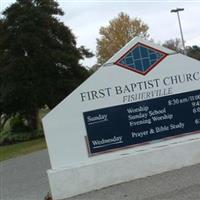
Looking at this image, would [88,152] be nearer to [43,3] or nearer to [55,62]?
[55,62]

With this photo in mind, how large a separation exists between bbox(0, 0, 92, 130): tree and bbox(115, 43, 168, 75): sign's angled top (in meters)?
19.9

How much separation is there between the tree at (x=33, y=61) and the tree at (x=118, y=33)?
1117 inches

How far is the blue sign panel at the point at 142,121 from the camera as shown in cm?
923

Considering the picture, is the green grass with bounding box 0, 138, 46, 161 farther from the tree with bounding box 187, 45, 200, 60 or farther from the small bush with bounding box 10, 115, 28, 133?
the tree with bounding box 187, 45, 200, 60

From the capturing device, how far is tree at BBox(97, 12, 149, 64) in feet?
197

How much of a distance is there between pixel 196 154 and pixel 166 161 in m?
0.62

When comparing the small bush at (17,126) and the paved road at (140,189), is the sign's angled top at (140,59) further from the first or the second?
the small bush at (17,126)

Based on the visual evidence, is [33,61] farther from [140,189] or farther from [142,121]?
[140,189]

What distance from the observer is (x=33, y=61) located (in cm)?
2994

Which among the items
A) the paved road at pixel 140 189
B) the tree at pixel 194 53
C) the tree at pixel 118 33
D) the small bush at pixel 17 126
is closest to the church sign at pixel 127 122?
the paved road at pixel 140 189

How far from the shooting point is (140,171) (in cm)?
916

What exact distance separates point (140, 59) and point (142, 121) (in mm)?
1151

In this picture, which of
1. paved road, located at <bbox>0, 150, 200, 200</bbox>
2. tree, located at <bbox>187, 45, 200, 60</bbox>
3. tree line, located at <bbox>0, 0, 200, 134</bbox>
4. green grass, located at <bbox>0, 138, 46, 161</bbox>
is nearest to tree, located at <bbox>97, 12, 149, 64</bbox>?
tree, located at <bbox>187, 45, 200, 60</bbox>

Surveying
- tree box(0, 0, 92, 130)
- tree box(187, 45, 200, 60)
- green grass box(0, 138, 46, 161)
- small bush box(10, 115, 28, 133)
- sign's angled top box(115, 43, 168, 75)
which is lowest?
green grass box(0, 138, 46, 161)
